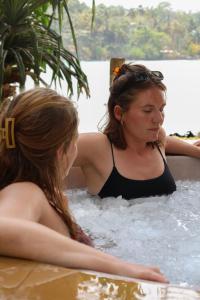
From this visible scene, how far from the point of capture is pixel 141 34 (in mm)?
4762

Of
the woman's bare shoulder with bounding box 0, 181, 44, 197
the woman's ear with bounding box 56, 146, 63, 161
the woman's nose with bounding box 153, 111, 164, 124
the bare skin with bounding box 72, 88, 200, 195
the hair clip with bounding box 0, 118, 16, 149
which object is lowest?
the bare skin with bounding box 72, 88, 200, 195

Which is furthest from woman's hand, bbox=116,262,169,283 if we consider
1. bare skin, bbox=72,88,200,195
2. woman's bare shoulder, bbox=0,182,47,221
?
bare skin, bbox=72,88,200,195

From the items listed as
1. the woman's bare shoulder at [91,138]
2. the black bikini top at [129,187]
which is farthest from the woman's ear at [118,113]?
the black bikini top at [129,187]

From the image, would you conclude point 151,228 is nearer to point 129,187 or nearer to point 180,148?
point 129,187

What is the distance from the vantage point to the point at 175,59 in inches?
193

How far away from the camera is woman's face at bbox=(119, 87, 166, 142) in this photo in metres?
2.62

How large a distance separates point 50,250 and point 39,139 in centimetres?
33

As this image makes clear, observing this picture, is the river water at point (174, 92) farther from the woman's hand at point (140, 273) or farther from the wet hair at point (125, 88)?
the woman's hand at point (140, 273)

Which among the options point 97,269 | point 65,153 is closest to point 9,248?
point 97,269

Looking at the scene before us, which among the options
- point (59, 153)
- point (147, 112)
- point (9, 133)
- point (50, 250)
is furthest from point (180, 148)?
point (50, 250)

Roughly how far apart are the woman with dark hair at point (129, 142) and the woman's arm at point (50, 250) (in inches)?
52.9

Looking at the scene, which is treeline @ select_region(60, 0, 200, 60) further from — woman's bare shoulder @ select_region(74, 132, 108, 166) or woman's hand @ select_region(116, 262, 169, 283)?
woman's hand @ select_region(116, 262, 169, 283)

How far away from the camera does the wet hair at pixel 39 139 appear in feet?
4.67

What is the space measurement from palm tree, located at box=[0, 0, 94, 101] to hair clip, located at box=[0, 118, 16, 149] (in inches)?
55.7
